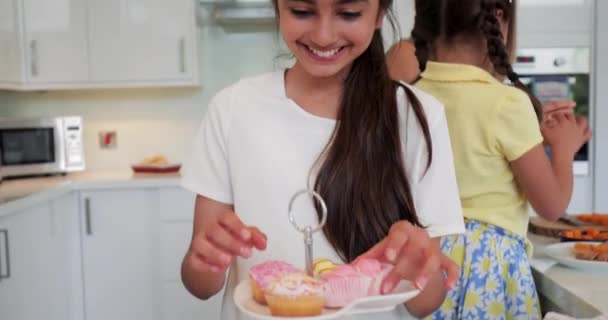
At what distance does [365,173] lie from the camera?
88cm

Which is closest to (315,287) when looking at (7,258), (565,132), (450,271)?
(450,271)

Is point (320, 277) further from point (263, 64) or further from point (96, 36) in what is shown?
point (263, 64)

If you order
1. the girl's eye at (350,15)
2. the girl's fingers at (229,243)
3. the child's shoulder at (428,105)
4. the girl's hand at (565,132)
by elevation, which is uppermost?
the girl's eye at (350,15)

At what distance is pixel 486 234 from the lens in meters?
1.13

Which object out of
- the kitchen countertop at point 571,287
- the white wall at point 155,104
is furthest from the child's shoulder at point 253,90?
the white wall at point 155,104

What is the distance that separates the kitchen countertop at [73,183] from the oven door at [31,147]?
0.05m

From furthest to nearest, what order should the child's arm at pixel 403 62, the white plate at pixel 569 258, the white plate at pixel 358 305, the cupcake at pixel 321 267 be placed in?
the child's arm at pixel 403 62, the white plate at pixel 569 258, the cupcake at pixel 321 267, the white plate at pixel 358 305

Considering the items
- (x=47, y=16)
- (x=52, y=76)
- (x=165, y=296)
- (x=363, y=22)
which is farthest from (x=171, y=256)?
(x=363, y=22)

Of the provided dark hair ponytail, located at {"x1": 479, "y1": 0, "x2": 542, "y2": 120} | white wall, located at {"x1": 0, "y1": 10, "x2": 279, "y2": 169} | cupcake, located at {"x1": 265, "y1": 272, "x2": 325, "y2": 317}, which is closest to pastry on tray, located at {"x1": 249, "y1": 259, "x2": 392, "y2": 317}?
cupcake, located at {"x1": 265, "y1": 272, "x2": 325, "y2": 317}

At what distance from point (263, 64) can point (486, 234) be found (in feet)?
7.35

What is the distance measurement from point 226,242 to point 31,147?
2.33 meters

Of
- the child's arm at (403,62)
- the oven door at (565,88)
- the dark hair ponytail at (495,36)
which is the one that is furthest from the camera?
the oven door at (565,88)

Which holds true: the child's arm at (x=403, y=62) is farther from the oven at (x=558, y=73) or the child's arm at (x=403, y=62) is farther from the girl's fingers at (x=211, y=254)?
the oven at (x=558, y=73)

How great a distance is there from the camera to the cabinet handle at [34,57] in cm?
279
